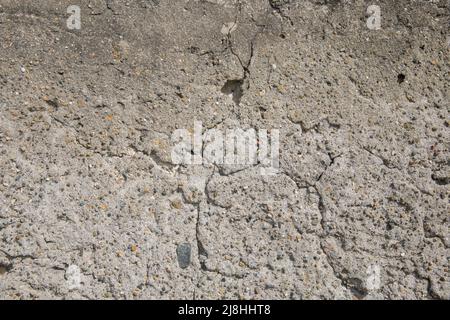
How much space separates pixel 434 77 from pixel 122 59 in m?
0.92

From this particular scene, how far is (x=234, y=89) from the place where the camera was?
5.74 feet

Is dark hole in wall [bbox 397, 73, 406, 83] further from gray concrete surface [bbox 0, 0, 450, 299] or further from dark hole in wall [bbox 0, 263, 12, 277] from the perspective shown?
dark hole in wall [bbox 0, 263, 12, 277]

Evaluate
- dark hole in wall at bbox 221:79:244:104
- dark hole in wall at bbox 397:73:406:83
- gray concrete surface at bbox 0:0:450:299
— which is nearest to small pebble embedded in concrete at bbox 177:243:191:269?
gray concrete surface at bbox 0:0:450:299

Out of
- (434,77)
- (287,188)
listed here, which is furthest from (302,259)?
(434,77)

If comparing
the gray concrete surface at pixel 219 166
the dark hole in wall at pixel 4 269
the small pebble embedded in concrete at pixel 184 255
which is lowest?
the dark hole in wall at pixel 4 269

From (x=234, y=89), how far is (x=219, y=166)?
0.76 feet

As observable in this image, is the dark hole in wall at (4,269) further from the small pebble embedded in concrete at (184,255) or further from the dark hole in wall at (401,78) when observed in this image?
the dark hole in wall at (401,78)

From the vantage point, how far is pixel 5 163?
162 centimetres

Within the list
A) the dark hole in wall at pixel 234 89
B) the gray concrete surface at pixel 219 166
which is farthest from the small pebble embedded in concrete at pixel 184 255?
the dark hole in wall at pixel 234 89

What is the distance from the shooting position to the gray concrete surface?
1.63 m

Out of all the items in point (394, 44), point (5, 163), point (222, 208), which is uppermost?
point (394, 44)

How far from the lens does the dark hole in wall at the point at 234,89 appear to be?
1.74 meters

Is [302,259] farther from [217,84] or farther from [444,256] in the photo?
[217,84]

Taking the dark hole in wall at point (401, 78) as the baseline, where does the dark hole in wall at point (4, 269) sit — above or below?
below
